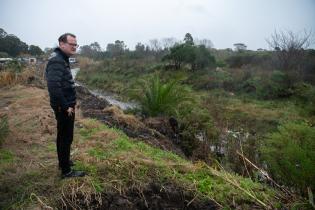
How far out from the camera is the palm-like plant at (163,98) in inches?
362

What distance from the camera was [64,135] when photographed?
4332 mm

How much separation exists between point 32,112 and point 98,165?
4.12 metres

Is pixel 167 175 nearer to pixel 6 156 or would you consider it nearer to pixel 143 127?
pixel 6 156

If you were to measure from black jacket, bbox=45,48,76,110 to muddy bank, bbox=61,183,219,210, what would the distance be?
3.54ft

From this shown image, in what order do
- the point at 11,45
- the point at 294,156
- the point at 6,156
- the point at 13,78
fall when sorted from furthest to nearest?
the point at 11,45 < the point at 13,78 < the point at 6,156 < the point at 294,156

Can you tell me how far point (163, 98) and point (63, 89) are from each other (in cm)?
520

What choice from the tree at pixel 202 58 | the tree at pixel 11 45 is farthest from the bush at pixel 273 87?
the tree at pixel 11 45

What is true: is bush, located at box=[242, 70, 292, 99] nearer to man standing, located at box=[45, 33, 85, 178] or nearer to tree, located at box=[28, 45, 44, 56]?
man standing, located at box=[45, 33, 85, 178]

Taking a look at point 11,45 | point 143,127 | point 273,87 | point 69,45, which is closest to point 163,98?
point 143,127

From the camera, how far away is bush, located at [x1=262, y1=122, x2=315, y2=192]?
4315 millimetres

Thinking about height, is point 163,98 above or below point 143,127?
above

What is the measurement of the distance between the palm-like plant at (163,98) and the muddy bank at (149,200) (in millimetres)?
4700

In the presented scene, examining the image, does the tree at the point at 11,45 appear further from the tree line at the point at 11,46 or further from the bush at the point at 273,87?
the bush at the point at 273,87

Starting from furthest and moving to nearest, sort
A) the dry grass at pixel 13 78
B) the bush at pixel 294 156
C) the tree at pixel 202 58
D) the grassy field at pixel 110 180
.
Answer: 1. the tree at pixel 202 58
2. the dry grass at pixel 13 78
3. the bush at pixel 294 156
4. the grassy field at pixel 110 180
